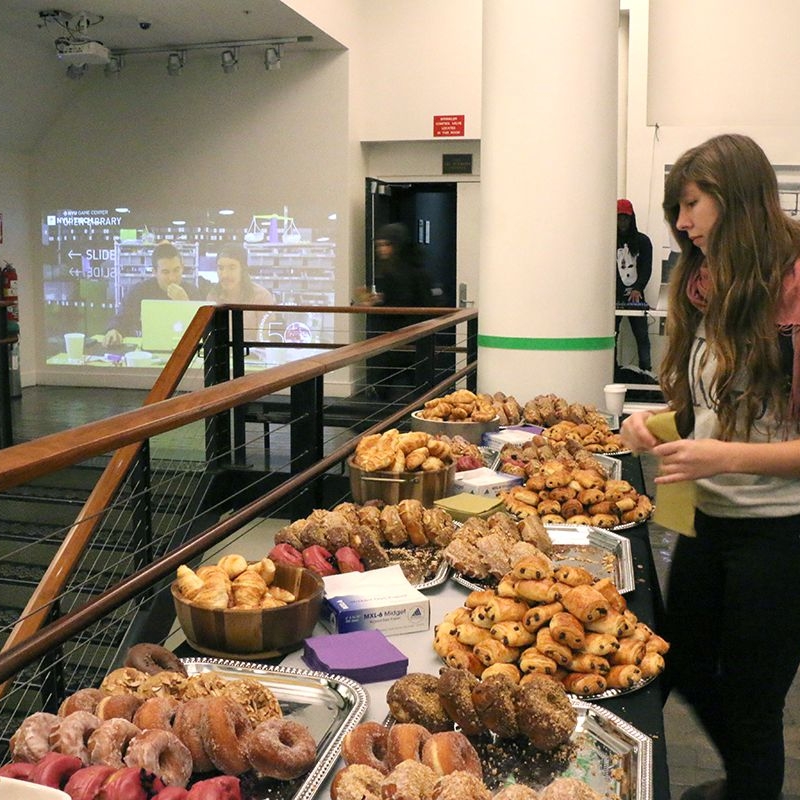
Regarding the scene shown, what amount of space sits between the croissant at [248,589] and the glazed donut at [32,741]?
49cm

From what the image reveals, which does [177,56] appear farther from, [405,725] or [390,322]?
[405,725]

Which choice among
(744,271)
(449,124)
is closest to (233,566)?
(744,271)

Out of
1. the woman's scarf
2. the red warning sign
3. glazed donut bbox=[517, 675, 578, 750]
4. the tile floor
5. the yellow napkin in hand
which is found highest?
the red warning sign

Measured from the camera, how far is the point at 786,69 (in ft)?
28.8

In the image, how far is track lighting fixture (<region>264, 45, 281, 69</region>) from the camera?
903cm

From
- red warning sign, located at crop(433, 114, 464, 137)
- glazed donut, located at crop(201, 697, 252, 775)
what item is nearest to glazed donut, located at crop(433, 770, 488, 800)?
glazed donut, located at crop(201, 697, 252, 775)

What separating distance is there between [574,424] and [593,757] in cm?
232

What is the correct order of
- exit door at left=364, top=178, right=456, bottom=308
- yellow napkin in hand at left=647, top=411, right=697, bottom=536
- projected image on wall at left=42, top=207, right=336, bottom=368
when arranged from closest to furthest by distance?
yellow napkin in hand at left=647, top=411, right=697, bottom=536 < projected image on wall at left=42, top=207, right=336, bottom=368 < exit door at left=364, top=178, right=456, bottom=308

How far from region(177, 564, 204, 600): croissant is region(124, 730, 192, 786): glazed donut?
0.49m

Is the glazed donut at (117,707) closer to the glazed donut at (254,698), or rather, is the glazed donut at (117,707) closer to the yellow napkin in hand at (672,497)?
the glazed donut at (254,698)

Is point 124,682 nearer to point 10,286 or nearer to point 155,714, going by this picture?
point 155,714

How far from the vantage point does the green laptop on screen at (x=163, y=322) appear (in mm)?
10352

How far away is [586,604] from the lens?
1.58 metres

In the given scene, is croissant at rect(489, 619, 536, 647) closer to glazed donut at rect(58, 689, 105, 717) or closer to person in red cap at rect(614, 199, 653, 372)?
glazed donut at rect(58, 689, 105, 717)
